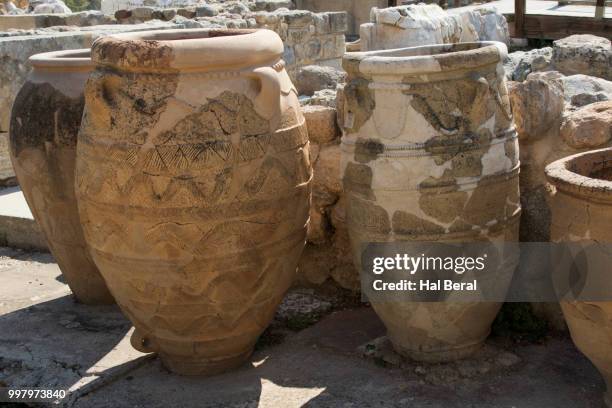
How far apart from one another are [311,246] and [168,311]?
42.0 inches

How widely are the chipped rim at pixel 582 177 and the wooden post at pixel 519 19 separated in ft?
36.7

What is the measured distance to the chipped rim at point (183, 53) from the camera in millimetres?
2617

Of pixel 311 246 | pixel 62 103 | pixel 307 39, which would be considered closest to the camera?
pixel 62 103

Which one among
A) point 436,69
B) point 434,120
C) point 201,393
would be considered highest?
point 436,69

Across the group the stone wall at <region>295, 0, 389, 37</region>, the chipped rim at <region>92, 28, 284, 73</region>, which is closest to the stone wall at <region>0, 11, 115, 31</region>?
the chipped rim at <region>92, 28, 284, 73</region>

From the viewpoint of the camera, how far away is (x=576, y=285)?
2477 millimetres

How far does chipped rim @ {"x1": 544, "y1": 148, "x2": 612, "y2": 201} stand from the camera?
233cm

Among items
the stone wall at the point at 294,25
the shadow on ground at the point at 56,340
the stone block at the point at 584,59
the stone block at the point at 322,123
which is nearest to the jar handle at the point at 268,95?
the stone block at the point at 322,123

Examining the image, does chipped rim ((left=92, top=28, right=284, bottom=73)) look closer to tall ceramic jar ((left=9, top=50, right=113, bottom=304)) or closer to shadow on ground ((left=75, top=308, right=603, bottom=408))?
tall ceramic jar ((left=9, top=50, right=113, bottom=304))

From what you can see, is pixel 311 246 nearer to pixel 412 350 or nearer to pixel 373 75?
pixel 412 350

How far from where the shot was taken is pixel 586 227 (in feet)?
7.91

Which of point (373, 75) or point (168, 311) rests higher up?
point (373, 75)

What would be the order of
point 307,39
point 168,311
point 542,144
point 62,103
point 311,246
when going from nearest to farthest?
point 168,311, point 542,144, point 62,103, point 311,246, point 307,39

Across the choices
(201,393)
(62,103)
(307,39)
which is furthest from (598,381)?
(307,39)
